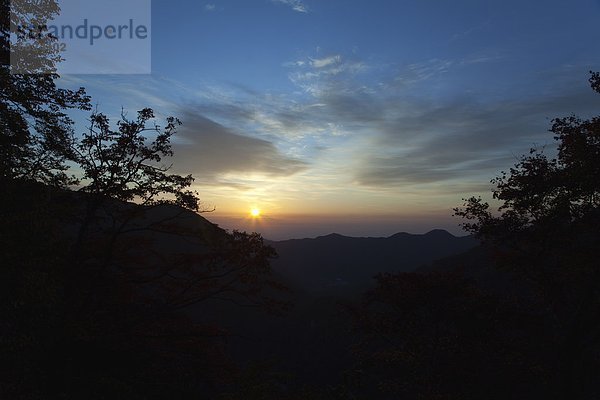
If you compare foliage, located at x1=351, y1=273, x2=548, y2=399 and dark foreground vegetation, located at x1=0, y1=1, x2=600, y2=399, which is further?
foliage, located at x1=351, y1=273, x2=548, y2=399

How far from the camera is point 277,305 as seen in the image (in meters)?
12.6

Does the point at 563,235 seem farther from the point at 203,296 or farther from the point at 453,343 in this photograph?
the point at 203,296

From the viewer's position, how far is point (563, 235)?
37.3ft

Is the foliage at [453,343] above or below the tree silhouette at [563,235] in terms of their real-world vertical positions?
below

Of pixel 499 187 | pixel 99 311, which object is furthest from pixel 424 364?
pixel 99 311

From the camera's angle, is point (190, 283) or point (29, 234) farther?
point (190, 283)

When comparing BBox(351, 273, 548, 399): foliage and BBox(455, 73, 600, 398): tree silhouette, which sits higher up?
BBox(455, 73, 600, 398): tree silhouette

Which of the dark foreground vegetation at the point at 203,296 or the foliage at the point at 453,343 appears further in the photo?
the foliage at the point at 453,343

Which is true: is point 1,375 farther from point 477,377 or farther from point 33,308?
point 477,377

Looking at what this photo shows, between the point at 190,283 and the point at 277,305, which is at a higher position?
the point at 190,283

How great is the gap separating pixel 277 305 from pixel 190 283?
4014 mm

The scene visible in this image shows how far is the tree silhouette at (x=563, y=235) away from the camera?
10328mm

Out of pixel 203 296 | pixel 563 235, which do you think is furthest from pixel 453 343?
pixel 203 296

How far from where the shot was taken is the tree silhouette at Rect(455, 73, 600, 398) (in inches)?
407
